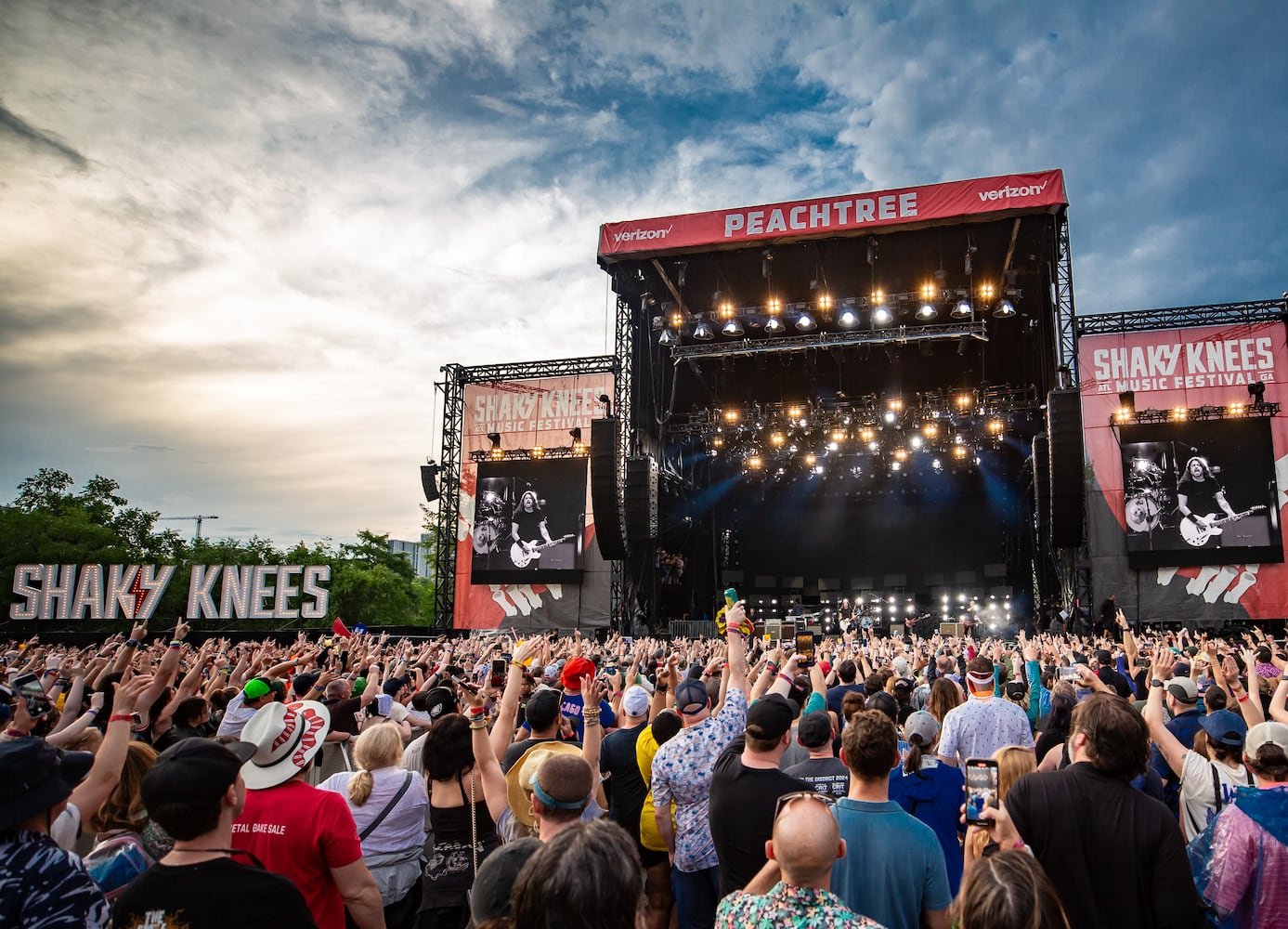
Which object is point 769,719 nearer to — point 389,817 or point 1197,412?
point 389,817

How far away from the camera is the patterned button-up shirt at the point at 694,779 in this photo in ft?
11.2

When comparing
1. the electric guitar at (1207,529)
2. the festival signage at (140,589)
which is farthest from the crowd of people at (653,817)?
the electric guitar at (1207,529)

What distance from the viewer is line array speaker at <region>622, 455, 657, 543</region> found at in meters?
17.1

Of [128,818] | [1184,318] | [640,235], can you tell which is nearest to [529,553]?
[640,235]

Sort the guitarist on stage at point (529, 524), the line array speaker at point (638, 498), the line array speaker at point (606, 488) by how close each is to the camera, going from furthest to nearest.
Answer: the guitarist on stage at point (529, 524) < the line array speaker at point (638, 498) < the line array speaker at point (606, 488)

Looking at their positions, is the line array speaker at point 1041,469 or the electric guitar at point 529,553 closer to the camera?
the line array speaker at point 1041,469

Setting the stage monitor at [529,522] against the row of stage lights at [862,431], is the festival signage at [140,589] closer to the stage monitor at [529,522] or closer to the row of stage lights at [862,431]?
the stage monitor at [529,522]

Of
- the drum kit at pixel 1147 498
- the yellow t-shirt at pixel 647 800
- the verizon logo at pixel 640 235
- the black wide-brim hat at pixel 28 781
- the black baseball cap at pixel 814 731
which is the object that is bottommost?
the yellow t-shirt at pixel 647 800

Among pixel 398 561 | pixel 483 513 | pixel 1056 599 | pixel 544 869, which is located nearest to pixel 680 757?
pixel 544 869

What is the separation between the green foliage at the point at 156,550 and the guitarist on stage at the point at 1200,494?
29.1 m

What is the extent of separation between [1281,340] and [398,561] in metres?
39.6

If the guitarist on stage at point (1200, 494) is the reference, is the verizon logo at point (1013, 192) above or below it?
above

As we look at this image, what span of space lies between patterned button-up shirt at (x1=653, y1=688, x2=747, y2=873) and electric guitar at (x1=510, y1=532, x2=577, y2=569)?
675 inches

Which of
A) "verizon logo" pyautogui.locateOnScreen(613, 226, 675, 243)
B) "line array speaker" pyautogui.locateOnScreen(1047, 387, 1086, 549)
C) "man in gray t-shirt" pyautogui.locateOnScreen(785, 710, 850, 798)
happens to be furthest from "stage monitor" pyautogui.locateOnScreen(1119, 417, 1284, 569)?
"man in gray t-shirt" pyautogui.locateOnScreen(785, 710, 850, 798)
